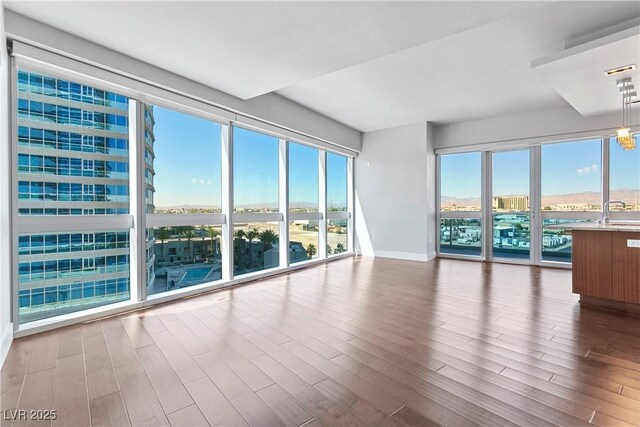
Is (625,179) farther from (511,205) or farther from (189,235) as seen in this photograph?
(189,235)

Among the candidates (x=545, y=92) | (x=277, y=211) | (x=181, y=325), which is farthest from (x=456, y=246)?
(x=181, y=325)

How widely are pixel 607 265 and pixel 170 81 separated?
222 inches

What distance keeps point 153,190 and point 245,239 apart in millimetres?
1662

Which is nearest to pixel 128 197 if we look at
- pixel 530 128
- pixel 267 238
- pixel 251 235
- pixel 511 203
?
pixel 251 235

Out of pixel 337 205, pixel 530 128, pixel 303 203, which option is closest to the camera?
pixel 530 128

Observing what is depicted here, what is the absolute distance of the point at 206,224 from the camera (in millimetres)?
4395

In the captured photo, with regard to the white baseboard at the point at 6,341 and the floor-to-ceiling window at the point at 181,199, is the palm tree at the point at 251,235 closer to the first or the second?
the floor-to-ceiling window at the point at 181,199

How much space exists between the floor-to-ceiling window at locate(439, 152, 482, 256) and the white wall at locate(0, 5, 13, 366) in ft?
24.0

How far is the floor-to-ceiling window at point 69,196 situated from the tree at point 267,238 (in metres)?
2.21

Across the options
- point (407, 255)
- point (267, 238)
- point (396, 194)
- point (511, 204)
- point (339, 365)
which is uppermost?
point (396, 194)

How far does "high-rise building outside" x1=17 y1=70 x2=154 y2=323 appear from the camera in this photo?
2916mm

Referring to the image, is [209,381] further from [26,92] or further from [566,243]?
[566,243]

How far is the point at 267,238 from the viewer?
18.0 ft

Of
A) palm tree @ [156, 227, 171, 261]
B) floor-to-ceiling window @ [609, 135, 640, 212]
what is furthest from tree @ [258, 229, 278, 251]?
floor-to-ceiling window @ [609, 135, 640, 212]
